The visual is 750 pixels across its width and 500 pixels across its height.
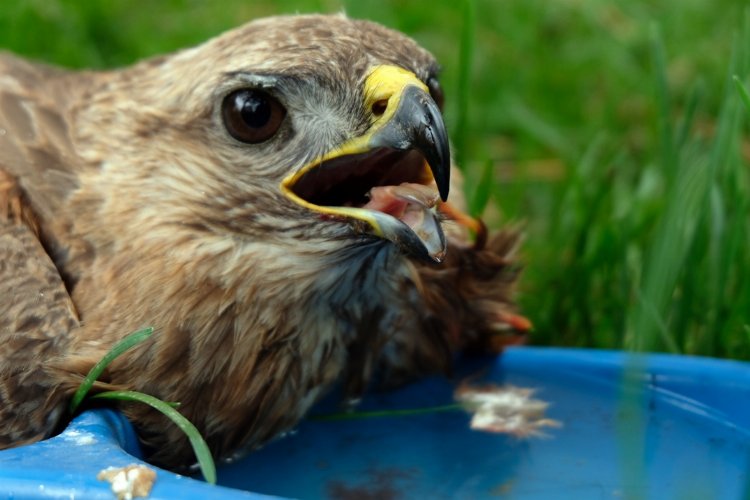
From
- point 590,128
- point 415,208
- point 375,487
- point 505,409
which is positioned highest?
point 590,128

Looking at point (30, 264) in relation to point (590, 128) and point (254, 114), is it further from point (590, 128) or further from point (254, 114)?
point (590, 128)

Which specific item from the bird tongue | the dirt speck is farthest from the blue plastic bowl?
the bird tongue

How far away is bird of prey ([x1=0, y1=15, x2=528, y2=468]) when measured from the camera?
2.72m

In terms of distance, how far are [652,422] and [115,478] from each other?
1383mm

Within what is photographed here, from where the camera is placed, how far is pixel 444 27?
19.3 ft

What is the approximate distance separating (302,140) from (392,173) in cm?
23

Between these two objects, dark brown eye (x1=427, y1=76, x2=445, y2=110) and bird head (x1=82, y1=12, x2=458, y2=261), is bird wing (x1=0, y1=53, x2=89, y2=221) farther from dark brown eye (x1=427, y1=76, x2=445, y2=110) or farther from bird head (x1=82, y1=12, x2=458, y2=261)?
dark brown eye (x1=427, y1=76, x2=445, y2=110)

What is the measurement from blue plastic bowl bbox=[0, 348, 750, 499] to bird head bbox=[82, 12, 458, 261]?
56 cm

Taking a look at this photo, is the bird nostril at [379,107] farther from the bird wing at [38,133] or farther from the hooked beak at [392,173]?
the bird wing at [38,133]

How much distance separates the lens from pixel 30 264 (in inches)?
112

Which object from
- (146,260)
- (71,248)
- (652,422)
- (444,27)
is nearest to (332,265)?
(146,260)

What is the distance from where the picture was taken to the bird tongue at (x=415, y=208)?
8.71 ft

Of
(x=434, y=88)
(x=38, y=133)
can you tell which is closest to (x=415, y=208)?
(x=434, y=88)

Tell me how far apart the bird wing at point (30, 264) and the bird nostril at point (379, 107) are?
81 centimetres
